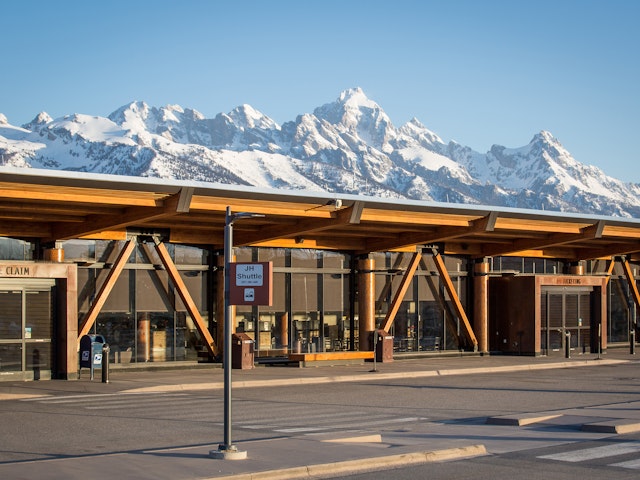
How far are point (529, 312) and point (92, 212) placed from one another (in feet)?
67.8

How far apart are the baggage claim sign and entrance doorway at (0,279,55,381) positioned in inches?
647

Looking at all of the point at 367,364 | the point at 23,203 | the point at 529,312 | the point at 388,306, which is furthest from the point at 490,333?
the point at 23,203

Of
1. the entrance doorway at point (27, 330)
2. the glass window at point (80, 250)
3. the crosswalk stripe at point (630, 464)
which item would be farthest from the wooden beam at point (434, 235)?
the crosswalk stripe at point (630, 464)

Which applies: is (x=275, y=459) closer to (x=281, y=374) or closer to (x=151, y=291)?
(x=281, y=374)

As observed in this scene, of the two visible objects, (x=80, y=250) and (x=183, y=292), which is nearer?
(x=80, y=250)

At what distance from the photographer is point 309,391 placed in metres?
28.8

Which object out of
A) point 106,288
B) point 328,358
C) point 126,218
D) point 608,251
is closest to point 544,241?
point 608,251

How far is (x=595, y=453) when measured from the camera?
17.0m

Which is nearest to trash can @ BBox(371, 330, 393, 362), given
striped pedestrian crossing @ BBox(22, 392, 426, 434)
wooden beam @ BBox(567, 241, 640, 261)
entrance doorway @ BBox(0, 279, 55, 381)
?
entrance doorway @ BBox(0, 279, 55, 381)

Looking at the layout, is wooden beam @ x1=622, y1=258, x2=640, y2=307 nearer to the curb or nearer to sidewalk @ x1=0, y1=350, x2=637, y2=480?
sidewalk @ x1=0, y1=350, x2=637, y2=480

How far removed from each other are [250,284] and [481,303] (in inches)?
1215

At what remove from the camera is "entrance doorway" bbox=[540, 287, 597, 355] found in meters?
46.0

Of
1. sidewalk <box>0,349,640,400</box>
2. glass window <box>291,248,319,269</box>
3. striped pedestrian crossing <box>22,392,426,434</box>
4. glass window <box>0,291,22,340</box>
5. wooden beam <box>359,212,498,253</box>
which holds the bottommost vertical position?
sidewalk <box>0,349,640,400</box>

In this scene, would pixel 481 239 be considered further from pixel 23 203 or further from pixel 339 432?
pixel 339 432
